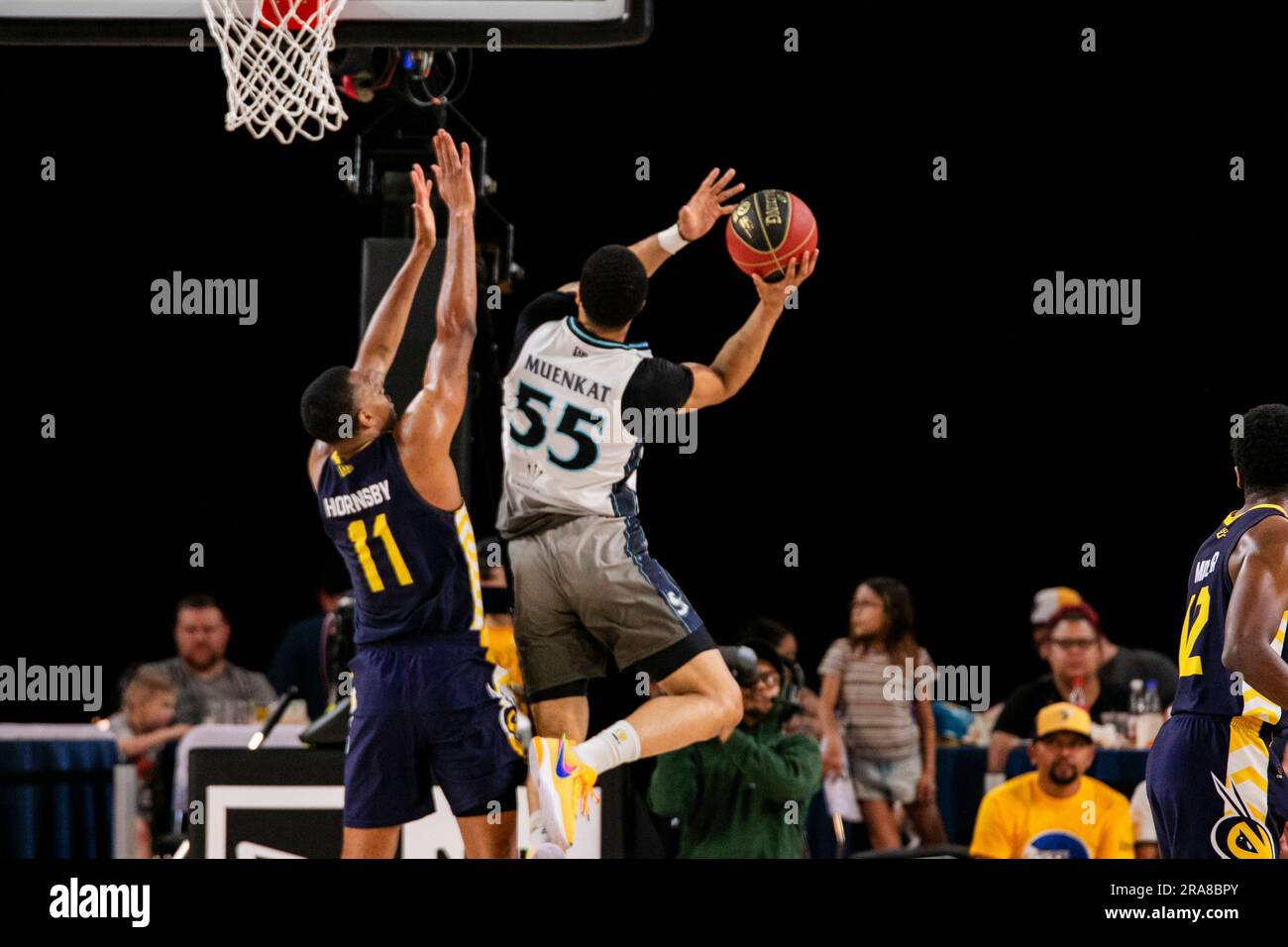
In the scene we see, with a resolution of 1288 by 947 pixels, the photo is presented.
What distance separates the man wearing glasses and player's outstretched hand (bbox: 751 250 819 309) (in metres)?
2.71

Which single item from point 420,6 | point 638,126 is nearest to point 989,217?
point 638,126

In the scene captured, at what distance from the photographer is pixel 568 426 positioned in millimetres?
6086

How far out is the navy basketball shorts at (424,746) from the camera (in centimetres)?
599

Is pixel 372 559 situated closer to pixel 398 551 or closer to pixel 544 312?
pixel 398 551

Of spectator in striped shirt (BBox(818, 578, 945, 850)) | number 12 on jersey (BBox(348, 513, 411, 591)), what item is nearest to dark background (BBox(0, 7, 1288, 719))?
spectator in striped shirt (BBox(818, 578, 945, 850))

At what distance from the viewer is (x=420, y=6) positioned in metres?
5.91

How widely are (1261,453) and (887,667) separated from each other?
11.7ft

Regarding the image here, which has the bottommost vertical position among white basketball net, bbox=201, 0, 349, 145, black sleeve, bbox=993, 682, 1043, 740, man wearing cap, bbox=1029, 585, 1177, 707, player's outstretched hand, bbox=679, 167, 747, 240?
black sleeve, bbox=993, 682, 1043, 740

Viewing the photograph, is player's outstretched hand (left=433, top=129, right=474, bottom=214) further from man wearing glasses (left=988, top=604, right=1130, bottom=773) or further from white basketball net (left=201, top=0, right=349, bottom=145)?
man wearing glasses (left=988, top=604, right=1130, bottom=773)

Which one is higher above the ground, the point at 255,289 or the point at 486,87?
the point at 486,87

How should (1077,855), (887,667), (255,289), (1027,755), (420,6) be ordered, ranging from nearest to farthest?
(420,6)
(1077,855)
(1027,755)
(887,667)
(255,289)

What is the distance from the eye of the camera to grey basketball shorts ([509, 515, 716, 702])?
6.04m

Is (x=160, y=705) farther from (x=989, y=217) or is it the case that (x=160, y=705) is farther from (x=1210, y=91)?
(x=1210, y=91)

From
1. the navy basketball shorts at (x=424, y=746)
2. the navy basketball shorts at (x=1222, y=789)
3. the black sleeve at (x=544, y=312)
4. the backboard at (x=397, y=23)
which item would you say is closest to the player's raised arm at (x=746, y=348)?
the black sleeve at (x=544, y=312)
